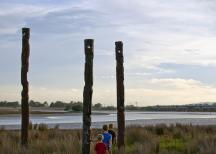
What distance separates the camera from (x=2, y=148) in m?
18.1

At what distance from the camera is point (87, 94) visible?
1588 cm

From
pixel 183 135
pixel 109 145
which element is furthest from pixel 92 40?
pixel 183 135

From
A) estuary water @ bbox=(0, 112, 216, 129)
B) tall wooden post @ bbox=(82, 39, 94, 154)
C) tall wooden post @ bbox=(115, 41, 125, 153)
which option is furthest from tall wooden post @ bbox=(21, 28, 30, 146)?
estuary water @ bbox=(0, 112, 216, 129)

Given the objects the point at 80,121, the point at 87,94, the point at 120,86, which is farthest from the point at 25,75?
the point at 80,121

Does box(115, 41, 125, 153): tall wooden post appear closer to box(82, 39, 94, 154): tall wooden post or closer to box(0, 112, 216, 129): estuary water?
box(82, 39, 94, 154): tall wooden post

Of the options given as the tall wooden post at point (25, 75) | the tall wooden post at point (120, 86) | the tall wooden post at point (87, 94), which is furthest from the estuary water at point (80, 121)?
the tall wooden post at point (87, 94)

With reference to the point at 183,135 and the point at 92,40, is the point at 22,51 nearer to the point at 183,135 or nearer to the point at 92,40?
the point at 92,40

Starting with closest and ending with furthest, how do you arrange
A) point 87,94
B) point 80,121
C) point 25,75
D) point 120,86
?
point 87,94
point 25,75
point 120,86
point 80,121

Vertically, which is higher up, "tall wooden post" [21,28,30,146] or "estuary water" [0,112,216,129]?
"tall wooden post" [21,28,30,146]

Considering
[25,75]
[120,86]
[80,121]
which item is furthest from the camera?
[80,121]

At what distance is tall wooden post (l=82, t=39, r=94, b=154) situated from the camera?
15773 mm

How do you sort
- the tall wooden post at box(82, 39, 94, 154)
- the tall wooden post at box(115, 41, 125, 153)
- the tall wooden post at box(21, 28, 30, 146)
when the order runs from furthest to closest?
1. the tall wooden post at box(115, 41, 125, 153)
2. the tall wooden post at box(21, 28, 30, 146)
3. the tall wooden post at box(82, 39, 94, 154)

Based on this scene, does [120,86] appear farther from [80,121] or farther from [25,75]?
[80,121]

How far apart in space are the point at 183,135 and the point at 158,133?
10.1ft
